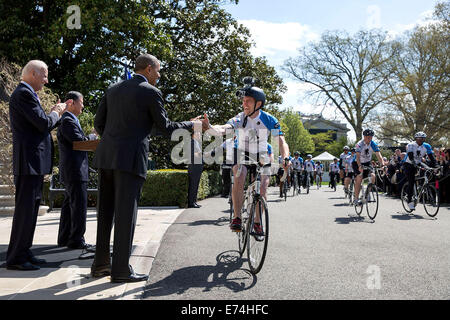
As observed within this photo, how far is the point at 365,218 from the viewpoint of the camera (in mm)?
10625

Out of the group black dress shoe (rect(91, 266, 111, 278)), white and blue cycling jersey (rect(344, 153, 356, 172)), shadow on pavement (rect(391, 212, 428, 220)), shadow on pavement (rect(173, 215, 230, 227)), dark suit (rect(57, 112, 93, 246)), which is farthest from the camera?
white and blue cycling jersey (rect(344, 153, 356, 172))

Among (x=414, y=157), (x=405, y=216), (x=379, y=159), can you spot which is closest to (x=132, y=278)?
(x=379, y=159)

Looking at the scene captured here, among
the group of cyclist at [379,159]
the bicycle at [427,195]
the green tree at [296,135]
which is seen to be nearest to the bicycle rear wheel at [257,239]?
the group of cyclist at [379,159]

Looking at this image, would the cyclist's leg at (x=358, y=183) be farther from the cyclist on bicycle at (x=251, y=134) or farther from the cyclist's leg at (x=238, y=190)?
the cyclist's leg at (x=238, y=190)

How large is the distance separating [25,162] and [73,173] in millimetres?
1142

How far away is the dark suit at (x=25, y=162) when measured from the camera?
185 inches

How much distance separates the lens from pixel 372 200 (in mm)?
10305

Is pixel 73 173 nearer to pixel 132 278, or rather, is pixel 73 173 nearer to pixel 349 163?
pixel 132 278

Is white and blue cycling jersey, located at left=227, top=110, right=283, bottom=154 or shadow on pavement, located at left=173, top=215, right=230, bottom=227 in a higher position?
white and blue cycling jersey, located at left=227, top=110, right=283, bottom=154

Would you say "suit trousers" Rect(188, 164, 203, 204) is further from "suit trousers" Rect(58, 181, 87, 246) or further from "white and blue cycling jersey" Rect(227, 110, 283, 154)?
"white and blue cycling jersey" Rect(227, 110, 283, 154)

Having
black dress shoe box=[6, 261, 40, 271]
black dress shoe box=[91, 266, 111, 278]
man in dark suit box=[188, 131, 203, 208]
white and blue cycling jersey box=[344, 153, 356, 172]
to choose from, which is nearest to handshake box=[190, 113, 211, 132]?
black dress shoe box=[91, 266, 111, 278]

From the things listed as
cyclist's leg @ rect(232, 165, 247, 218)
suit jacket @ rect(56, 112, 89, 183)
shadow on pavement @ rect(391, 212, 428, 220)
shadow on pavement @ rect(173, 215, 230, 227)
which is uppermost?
suit jacket @ rect(56, 112, 89, 183)

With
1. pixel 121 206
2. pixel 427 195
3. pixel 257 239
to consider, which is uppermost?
pixel 121 206

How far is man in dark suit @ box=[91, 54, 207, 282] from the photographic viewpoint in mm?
4016
